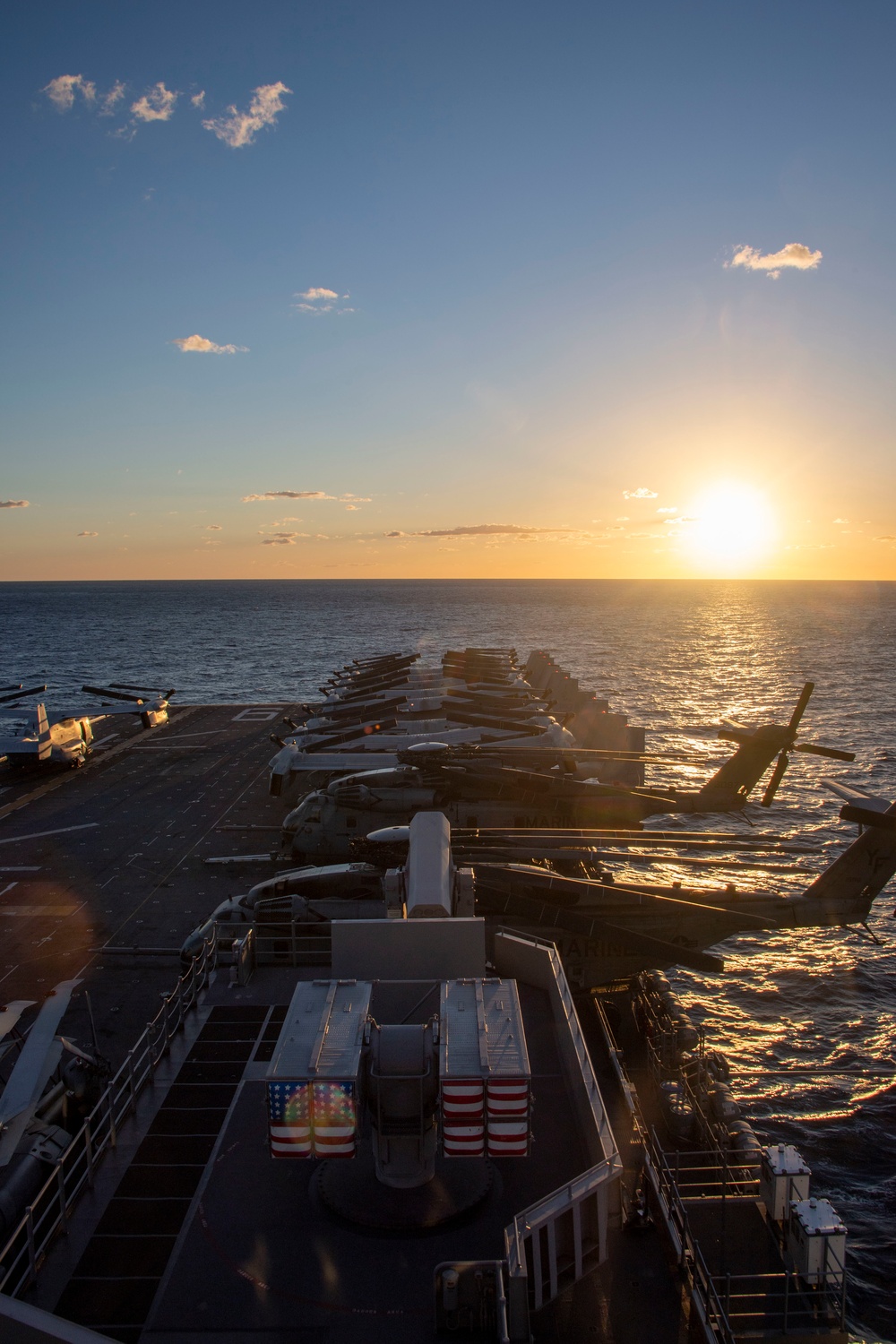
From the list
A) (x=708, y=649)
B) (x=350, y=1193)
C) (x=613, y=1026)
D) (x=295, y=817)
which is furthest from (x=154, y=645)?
(x=350, y=1193)

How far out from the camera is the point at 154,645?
182m

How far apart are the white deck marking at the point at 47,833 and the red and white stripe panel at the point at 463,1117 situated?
40.2 m

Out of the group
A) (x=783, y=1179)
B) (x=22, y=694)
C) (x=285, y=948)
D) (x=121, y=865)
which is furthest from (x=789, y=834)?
(x=22, y=694)

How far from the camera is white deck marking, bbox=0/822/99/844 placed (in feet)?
146

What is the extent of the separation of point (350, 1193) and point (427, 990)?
11.1 feet

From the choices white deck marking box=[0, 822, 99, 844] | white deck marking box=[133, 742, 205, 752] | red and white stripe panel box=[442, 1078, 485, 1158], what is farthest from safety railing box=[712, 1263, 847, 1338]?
white deck marking box=[133, 742, 205, 752]

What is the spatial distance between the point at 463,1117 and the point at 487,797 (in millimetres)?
26519

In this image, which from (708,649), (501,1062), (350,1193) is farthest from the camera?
(708,649)

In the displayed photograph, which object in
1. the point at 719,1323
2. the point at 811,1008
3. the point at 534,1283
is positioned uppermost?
the point at 534,1283

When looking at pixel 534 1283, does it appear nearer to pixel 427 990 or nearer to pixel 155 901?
pixel 427 990

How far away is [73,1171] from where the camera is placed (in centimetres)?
1817

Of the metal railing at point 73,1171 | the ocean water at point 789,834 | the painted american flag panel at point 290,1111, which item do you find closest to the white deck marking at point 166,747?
the ocean water at point 789,834

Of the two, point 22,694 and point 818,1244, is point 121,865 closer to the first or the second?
point 22,694

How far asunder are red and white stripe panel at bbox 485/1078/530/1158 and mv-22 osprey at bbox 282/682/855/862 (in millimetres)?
25193
